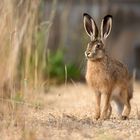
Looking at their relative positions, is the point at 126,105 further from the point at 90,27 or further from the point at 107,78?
the point at 90,27

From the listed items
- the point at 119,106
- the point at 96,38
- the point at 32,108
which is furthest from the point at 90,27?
the point at 32,108

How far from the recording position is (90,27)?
5.91 metres

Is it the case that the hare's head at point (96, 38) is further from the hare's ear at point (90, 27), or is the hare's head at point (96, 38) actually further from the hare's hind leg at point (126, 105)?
the hare's hind leg at point (126, 105)

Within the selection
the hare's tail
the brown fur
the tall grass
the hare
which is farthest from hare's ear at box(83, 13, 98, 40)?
the hare's tail

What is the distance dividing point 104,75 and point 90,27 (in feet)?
1.40

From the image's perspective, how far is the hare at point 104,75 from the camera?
572cm

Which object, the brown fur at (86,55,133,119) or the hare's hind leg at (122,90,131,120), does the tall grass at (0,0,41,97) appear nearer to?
the brown fur at (86,55,133,119)

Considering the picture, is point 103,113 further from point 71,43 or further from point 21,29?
point 71,43

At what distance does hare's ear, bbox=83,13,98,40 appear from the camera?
19.1 ft

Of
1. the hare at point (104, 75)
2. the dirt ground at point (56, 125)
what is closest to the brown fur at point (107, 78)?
the hare at point (104, 75)

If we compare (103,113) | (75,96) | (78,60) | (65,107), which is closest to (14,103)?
(103,113)

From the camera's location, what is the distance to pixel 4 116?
5090 mm

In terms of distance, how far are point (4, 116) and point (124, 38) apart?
200 inches

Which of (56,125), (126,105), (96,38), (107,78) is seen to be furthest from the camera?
(126,105)
